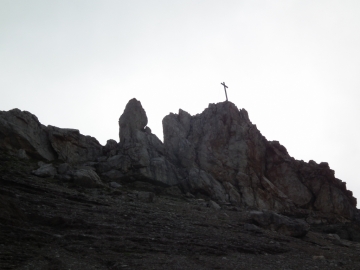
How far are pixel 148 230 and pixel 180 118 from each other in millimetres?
45922

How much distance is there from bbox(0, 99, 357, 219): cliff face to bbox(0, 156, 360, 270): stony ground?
15336 millimetres

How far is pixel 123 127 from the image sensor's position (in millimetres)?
61875

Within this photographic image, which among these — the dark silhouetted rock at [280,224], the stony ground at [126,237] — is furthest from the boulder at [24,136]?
the dark silhouetted rock at [280,224]

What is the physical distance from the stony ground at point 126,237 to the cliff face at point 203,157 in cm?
1534

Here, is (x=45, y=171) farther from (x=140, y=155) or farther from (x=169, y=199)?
(x=140, y=155)

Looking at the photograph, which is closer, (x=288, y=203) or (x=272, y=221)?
(x=272, y=221)

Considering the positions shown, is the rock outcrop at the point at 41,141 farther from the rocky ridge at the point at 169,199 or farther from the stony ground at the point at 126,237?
the stony ground at the point at 126,237

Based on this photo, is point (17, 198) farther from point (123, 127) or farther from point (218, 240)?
point (123, 127)

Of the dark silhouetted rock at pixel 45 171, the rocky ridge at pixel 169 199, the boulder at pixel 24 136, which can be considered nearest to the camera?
the rocky ridge at pixel 169 199

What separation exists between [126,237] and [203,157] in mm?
38916

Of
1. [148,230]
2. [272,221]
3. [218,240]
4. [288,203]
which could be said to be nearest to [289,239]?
[272,221]

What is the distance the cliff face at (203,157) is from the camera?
51.6 meters

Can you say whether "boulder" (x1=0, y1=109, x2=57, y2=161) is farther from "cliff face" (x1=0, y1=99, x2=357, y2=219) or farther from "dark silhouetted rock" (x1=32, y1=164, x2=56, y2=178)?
"dark silhouetted rock" (x1=32, y1=164, x2=56, y2=178)

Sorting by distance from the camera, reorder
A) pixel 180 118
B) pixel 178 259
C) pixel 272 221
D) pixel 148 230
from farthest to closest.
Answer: pixel 180 118
pixel 272 221
pixel 148 230
pixel 178 259
